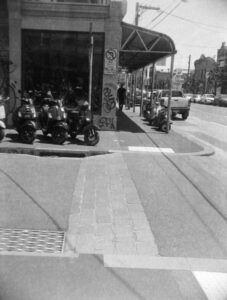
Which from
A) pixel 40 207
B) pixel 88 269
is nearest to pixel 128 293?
pixel 88 269

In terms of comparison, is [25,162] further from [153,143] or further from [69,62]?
[69,62]

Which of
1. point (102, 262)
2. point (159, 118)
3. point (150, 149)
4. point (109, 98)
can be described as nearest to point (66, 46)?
point (109, 98)

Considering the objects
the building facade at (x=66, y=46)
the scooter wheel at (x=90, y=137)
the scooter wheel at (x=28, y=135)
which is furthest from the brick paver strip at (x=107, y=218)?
the building facade at (x=66, y=46)

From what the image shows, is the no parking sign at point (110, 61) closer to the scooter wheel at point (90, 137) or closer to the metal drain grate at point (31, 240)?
the scooter wheel at point (90, 137)

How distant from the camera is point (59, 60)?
1340 cm

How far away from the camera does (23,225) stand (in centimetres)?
493

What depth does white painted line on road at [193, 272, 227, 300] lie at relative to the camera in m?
3.48

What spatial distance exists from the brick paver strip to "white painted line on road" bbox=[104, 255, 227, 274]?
0.13 metres

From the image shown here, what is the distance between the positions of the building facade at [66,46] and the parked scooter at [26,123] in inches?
119

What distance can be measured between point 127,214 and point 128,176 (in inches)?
87.6

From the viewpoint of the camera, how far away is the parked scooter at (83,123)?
34.4 feet

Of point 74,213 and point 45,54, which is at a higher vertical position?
point 45,54

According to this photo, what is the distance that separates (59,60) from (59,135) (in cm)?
400

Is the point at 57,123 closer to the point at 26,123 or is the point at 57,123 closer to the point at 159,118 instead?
the point at 26,123
